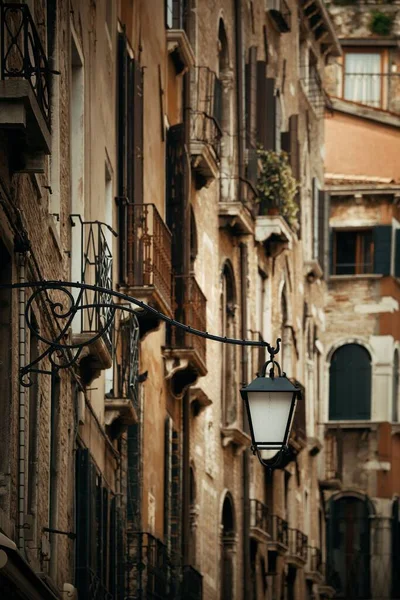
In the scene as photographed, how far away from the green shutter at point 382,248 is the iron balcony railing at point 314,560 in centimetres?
784

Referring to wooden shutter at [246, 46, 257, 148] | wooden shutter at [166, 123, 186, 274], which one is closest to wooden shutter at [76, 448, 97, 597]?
wooden shutter at [166, 123, 186, 274]

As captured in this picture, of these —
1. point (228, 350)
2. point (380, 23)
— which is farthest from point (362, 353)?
point (228, 350)

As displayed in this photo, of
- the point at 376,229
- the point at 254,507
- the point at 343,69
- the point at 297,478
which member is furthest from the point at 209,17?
the point at 343,69

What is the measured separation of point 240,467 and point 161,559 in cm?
1000

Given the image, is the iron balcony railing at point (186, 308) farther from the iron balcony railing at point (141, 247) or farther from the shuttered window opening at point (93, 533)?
the shuttered window opening at point (93, 533)

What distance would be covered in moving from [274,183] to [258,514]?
18.5 ft

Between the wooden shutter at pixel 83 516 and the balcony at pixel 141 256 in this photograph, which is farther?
the balcony at pixel 141 256

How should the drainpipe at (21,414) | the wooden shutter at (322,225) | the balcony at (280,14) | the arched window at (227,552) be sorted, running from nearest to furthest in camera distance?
the drainpipe at (21,414) → the arched window at (227,552) → the balcony at (280,14) → the wooden shutter at (322,225)

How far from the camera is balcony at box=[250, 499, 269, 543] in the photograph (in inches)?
1486

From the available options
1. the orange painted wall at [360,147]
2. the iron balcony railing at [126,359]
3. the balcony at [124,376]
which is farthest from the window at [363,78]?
the iron balcony railing at [126,359]

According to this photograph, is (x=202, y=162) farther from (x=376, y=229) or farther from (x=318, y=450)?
(x=376, y=229)

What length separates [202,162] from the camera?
104 feet

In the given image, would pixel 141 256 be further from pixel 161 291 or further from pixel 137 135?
pixel 137 135

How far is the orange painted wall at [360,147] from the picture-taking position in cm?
5441
